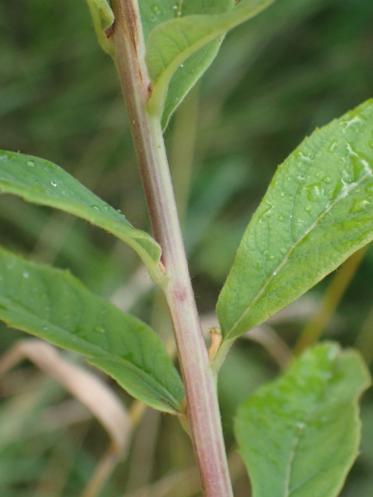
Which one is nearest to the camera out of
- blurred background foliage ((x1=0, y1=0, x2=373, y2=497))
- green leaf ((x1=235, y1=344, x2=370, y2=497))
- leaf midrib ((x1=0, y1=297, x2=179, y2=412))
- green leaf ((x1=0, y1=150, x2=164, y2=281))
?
green leaf ((x1=0, y1=150, x2=164, y2=281))

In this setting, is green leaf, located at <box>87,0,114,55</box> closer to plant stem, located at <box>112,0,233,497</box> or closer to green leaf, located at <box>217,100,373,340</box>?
plant stem, located at <box>112,0,233,497</box>

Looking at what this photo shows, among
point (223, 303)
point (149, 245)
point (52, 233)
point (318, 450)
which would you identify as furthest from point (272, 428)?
point (52, 233)

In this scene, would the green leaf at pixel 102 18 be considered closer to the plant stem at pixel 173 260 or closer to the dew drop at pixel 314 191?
the plant stem at pixel 173 260

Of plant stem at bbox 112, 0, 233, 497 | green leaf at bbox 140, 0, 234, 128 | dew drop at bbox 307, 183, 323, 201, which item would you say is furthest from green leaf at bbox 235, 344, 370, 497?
green leaf at bbox 140, 0, 234, 128

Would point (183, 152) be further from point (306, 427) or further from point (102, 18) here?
point (102, 18)

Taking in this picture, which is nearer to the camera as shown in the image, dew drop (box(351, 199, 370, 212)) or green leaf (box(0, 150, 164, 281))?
green leaf (box(0, 150, 164, 281))

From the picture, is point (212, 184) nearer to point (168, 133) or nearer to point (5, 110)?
point (168, 133)
